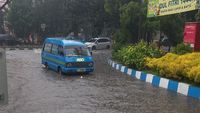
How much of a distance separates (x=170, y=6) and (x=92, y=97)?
988 centimetres

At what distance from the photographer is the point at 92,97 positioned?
44.5 ft

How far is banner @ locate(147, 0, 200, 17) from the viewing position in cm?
1970

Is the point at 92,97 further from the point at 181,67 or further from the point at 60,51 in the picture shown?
Answer: the point at 60,51

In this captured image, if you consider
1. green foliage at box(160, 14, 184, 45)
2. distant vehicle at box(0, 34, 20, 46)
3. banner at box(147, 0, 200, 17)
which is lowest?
distant vehicle at box(0, 34, 20, 46)

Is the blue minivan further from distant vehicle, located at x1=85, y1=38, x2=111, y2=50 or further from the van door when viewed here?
distant vehicle, located at x1=85, y1=38, x2=111, y2=50

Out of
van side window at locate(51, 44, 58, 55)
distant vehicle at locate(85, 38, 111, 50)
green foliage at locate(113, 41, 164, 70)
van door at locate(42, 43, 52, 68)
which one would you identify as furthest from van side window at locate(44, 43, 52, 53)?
distant vehicle at locate(85, 38, 111, 50)

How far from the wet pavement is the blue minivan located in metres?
1.92

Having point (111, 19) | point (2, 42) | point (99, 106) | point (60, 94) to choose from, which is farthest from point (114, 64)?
point (2, 42)

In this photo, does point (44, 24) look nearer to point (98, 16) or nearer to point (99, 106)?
point (98, 16)

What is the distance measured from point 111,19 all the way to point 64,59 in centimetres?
3596

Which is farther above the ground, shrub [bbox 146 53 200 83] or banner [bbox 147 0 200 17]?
banner [bbox 147 0 200 17]

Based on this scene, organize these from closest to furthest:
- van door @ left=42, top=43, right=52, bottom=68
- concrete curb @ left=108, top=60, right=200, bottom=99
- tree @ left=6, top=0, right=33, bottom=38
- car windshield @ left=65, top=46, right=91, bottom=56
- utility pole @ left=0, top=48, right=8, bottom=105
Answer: utility pole @ left=0, top=48, right=8, bottom=105 < concrete curb @ left=108, top=60, right=200, bottom=99 < car windshield @ left=65, top=46, right=91, bottom=56 < van door @ left=42, top=43, right=52, bottom=68 < tree @ left=6, top=0, right=33, bottom=38

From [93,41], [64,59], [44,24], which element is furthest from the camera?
[44,24]

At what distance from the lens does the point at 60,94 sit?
14.1 meters
